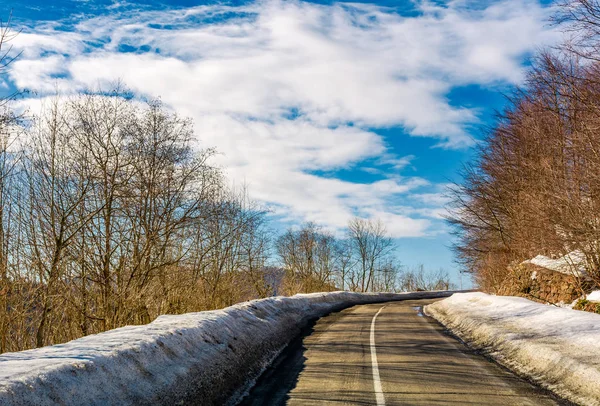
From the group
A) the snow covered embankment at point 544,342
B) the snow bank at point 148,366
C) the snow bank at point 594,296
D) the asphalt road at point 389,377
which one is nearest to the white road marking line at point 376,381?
the asphalt road at point 389,377

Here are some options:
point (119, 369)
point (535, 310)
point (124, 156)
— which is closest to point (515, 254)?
point (535, 310)

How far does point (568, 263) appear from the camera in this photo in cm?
1669

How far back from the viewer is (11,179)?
13422mm

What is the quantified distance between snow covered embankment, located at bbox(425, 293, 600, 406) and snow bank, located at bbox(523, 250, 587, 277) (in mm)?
2560

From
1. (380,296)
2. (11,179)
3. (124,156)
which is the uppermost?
(124,156)

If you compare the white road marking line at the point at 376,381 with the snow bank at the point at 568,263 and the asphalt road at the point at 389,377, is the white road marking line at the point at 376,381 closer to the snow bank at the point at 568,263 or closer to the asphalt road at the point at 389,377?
the asphalt road at the point at 389,377

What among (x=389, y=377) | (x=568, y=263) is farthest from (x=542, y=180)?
(x=389, y=377)

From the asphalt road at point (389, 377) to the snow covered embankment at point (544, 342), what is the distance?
417mm

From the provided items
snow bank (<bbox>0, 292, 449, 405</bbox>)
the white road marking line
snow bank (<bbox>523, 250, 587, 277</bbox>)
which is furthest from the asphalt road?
snow bank (<bbox>523, 250, 587, 277</bbox>)

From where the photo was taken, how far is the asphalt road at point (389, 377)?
688 cm

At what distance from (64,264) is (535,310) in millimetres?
13815

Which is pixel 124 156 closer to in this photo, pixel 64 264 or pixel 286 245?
pixel 64 264

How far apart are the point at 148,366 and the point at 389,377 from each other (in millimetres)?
4147

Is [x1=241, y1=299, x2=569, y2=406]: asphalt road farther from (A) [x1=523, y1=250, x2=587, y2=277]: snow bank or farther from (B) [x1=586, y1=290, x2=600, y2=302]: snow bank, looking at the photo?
(A) [x1=523, y1=250, x2=587, y2=277]: snow bank
